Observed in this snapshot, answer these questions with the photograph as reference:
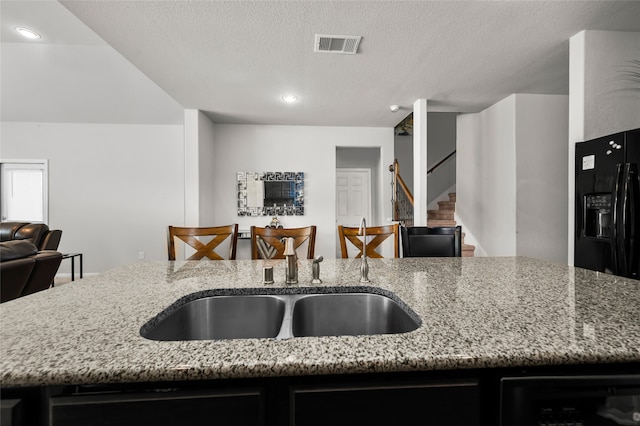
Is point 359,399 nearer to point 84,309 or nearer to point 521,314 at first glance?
point 521,314

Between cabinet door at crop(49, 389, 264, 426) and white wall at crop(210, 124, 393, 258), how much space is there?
465 centimetres

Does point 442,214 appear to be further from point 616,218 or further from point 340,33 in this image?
point 340,33

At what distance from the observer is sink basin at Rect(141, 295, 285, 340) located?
0.94 m

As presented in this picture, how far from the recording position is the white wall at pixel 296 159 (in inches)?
197

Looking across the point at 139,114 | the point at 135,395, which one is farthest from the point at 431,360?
the point at 139,114

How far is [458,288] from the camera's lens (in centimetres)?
96

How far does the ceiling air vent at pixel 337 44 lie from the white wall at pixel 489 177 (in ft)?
8.03

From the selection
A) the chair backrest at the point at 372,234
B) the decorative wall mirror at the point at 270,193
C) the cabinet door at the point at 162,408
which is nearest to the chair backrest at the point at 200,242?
the chair backrest at the point at 372,234

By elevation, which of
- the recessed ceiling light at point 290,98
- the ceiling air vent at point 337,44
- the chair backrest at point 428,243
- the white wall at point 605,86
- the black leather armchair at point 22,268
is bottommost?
the black leather armchair at point 22,268

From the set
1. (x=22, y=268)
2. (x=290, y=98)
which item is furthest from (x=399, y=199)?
(x=22, y=268)

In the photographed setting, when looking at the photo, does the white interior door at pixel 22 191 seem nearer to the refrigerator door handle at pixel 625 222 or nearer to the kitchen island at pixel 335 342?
the kitchen island at pixel 335 342

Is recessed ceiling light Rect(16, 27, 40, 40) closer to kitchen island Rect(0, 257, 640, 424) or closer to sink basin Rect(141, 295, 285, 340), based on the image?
kitchen island Rect(0, 257, 640, 424)

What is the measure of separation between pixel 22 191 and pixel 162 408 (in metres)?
6.72

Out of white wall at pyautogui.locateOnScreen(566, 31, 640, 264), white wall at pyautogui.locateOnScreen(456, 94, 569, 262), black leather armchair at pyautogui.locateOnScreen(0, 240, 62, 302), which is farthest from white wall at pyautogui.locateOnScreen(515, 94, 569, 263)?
black leather armchair at pyautogui.locateOnScreen(0, 240, 62, 302)
